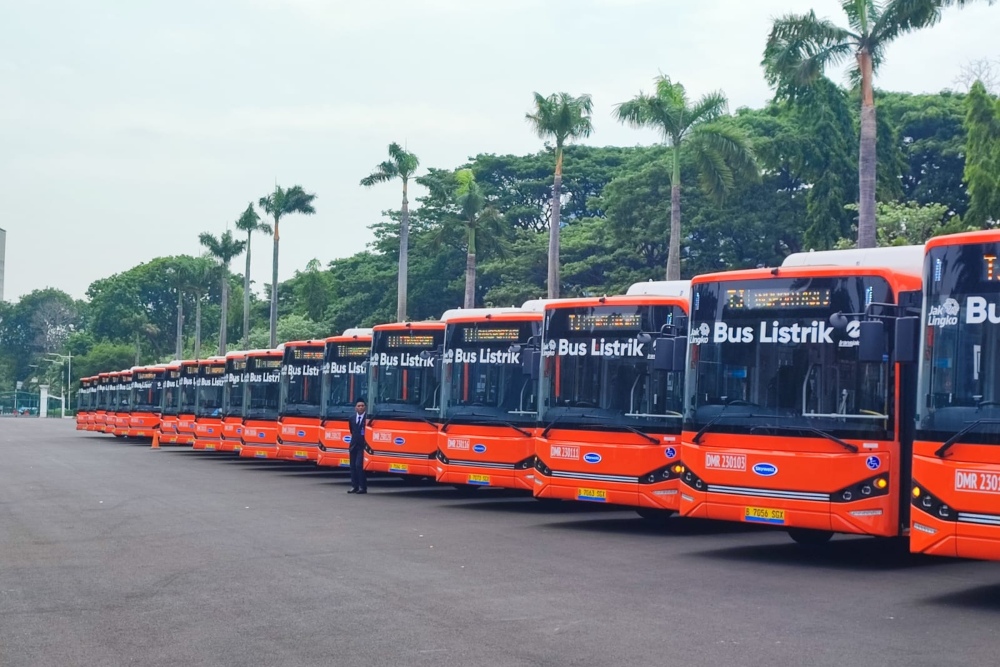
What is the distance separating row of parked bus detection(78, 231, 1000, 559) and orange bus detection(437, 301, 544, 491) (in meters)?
0.03

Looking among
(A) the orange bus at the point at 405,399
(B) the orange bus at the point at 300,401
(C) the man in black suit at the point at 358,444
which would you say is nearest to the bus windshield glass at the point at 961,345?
(A) the orange bus at the point at 405,399

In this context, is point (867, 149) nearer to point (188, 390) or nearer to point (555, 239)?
point (555, 239)

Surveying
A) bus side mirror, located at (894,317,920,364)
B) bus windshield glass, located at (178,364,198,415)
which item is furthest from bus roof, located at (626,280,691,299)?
bus windshield glass, located at (178,364,198,415)

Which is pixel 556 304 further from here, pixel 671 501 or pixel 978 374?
pixel 978 374

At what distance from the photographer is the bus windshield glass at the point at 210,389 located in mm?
37531

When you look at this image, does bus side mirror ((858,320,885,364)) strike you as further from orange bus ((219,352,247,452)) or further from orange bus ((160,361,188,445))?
orange bus ((160,361,188,445))

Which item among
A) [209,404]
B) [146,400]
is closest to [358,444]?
[209,404]

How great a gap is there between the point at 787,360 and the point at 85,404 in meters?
57.7

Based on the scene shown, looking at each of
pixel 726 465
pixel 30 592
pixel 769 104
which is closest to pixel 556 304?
pixel 726 465

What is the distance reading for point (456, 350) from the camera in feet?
66.2

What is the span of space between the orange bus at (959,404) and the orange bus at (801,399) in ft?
2.66

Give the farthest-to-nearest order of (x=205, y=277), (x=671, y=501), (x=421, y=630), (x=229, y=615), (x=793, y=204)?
(x=205, y=277), (x=793, y=204), (x=671, y=501), (x=229, y=615), (x=421, y=630)

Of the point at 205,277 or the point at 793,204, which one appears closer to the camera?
the point at 793,204

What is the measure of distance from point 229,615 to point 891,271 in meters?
7.22
